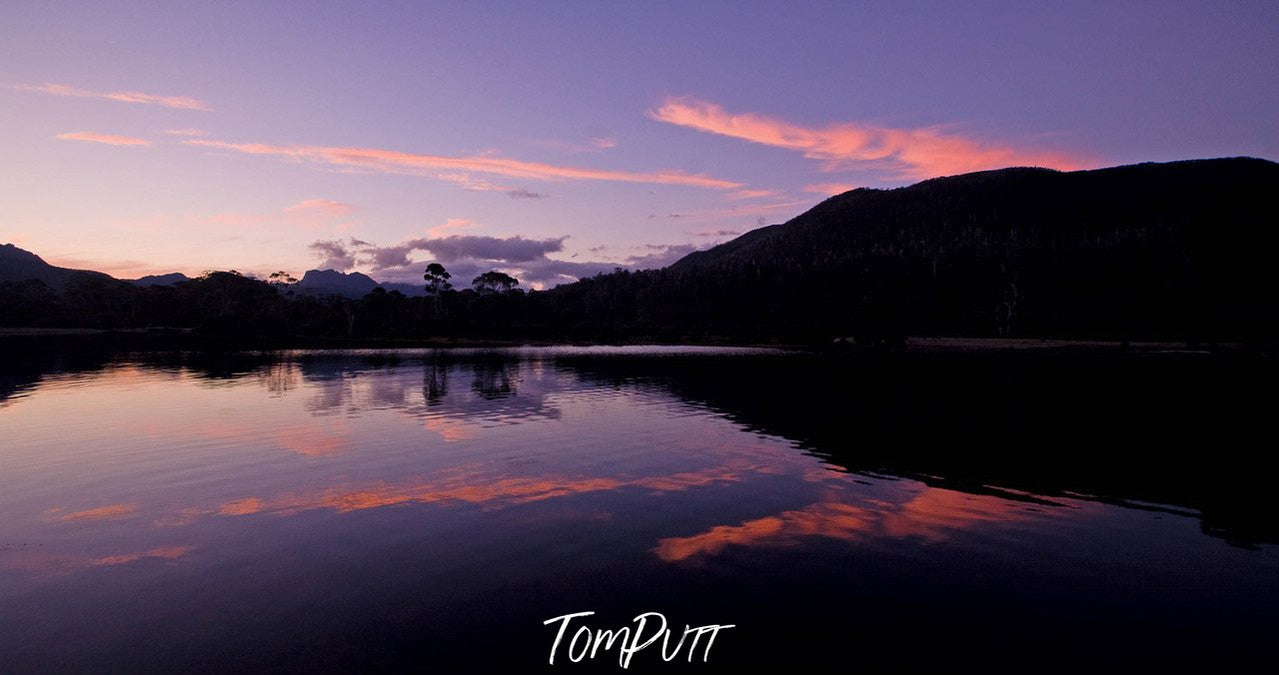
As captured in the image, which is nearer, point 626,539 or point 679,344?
point 626,539

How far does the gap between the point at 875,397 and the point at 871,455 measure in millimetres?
21254

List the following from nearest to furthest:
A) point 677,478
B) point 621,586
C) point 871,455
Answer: point 621,586, point 677,478, point 871,455

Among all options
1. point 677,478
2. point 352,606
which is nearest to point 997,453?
point 677,478

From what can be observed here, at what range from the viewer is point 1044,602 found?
1212 centimetres

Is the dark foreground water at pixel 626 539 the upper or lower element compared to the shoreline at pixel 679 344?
lower

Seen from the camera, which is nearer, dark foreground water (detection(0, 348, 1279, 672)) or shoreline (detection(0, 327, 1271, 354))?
dark foreground water (detection(0, 348, 1279, 672))

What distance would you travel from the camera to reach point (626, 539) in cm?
1562

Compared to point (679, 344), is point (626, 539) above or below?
below

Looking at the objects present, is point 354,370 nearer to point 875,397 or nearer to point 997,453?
point 875,397

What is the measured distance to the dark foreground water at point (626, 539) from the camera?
34.7ft

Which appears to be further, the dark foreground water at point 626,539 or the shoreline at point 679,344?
the shoreline at point 679,344

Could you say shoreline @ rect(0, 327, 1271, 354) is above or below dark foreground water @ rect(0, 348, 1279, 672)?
above

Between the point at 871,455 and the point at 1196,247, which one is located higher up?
the point at 1196,247

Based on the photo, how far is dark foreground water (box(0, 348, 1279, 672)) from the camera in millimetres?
10562
